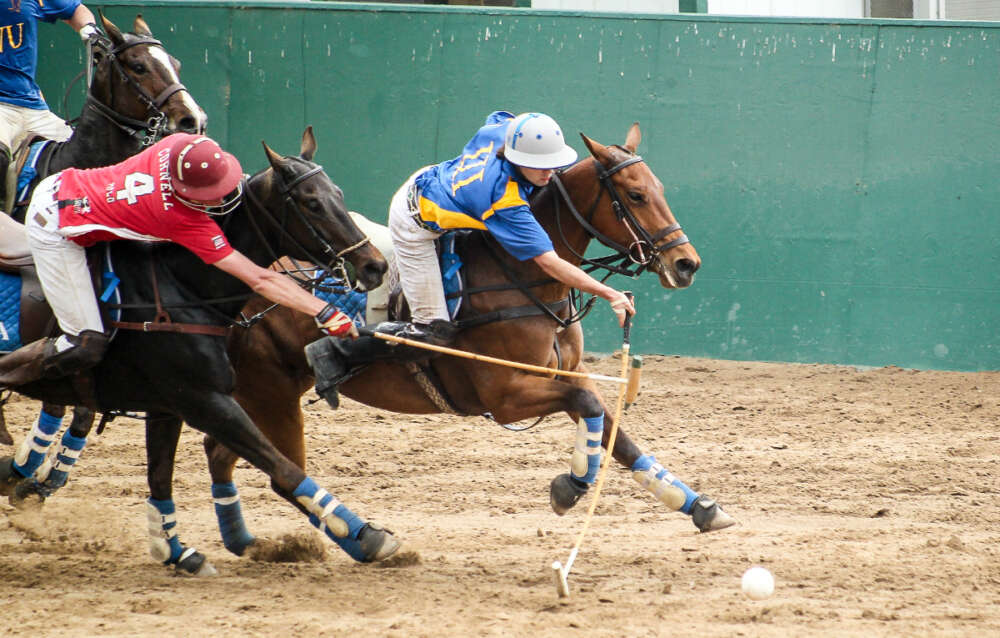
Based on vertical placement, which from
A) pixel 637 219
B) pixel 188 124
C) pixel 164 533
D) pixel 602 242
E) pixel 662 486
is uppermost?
pixel 188 124

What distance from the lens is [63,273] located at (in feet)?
18.8

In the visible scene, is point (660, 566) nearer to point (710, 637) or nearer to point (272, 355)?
point (710, 637)

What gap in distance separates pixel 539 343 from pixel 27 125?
3.76 meters

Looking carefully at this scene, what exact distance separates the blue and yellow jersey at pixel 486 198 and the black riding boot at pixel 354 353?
573mm

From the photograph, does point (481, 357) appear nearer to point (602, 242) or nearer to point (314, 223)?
point (602, 242)

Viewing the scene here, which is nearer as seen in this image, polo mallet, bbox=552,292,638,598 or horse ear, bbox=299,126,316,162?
polo mallet, bbox=552,292,638,598

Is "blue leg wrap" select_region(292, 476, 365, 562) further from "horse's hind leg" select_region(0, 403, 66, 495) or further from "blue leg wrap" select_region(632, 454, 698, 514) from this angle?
"horse's hind leg" select_region(0, 403, 66, 495)

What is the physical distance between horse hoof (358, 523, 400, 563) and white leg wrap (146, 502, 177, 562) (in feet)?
4.28

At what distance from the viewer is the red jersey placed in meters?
5.61

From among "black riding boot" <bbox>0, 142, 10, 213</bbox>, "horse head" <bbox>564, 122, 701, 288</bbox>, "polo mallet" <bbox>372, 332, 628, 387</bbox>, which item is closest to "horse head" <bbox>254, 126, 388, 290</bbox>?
"polo mallet" <bbox>372, 332, 628, 387</bbox>

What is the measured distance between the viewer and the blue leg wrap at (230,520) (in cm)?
679

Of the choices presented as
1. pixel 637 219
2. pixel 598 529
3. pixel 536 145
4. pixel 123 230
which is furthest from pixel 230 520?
pixel 637 219

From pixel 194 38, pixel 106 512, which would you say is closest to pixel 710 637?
pixel 106 512

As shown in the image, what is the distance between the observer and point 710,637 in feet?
16.9
